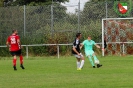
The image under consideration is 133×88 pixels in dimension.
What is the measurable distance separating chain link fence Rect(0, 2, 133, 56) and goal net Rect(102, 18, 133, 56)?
1.04 m

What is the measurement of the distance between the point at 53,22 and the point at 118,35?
574cm

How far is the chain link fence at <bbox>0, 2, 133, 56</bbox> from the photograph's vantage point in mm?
45375

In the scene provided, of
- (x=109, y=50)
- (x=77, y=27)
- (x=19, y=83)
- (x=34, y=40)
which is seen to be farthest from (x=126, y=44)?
(x=19, y=83)

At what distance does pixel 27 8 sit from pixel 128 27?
8.83m

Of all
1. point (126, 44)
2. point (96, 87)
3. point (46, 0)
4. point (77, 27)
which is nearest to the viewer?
point (96, 87)

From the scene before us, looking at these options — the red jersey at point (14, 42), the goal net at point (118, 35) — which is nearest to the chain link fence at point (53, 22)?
the goal net at point (118, 35)

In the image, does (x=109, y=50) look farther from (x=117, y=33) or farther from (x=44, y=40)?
(x=44, y=40)

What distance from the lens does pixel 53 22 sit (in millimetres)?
46062

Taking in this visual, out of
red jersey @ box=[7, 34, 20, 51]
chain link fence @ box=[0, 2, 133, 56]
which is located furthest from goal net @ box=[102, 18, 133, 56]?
red jersey @ box=[7, 34, 20, 51]

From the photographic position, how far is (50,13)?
46.4 metres

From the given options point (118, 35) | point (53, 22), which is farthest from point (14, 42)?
point (53, 22)

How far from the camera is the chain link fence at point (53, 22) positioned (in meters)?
45.4

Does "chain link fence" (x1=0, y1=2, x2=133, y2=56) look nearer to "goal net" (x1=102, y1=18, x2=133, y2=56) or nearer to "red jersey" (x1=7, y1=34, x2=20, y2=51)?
"goal net" (x1=102, y1=18, x2=133, y2=56)

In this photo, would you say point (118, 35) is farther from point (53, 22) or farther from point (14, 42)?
point (14, 42)
